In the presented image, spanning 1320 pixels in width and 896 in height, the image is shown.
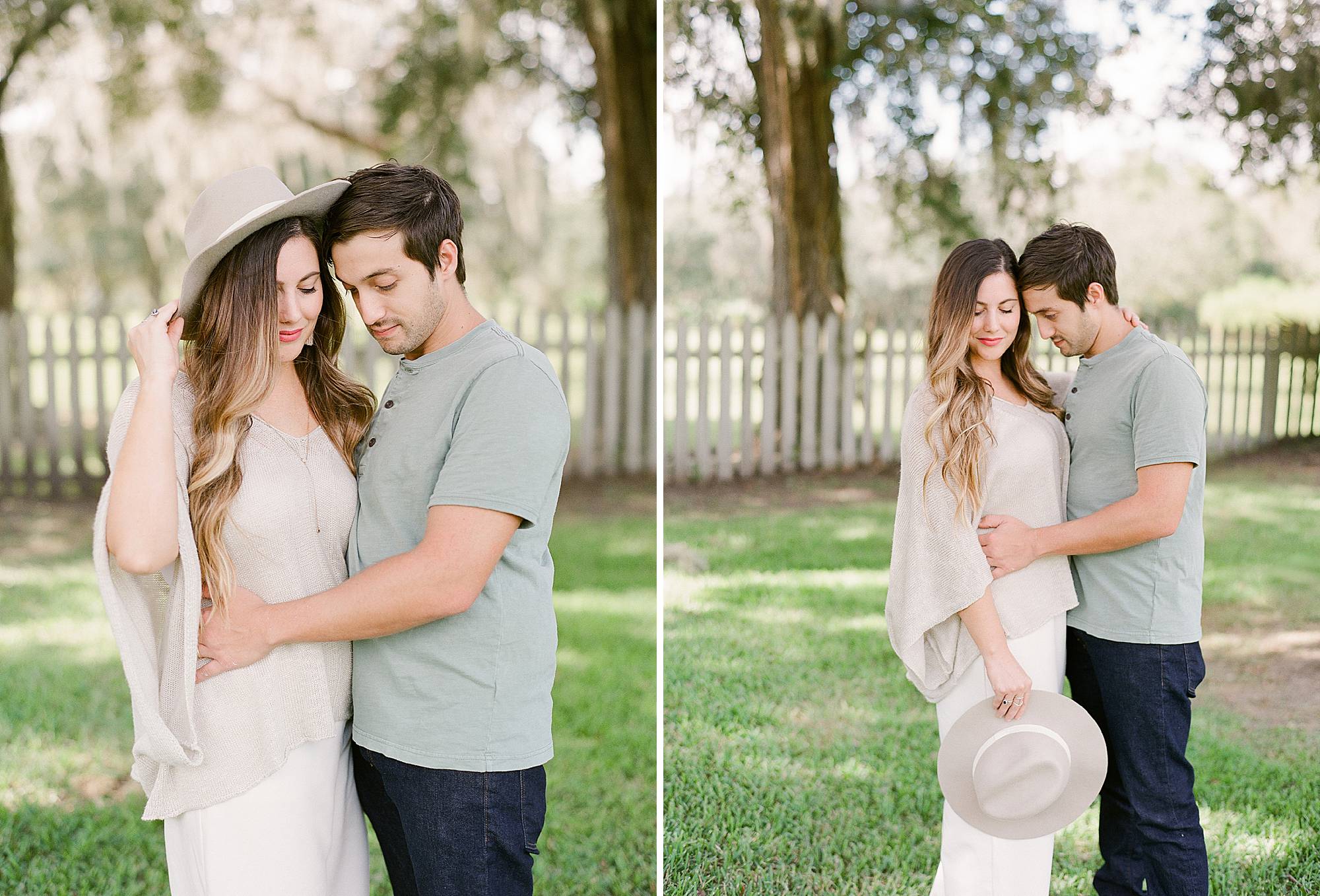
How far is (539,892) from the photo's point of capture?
130 inches

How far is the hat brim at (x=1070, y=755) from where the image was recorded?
7.66ft

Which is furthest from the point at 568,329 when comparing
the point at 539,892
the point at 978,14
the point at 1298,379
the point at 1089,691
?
the point at 1089,691

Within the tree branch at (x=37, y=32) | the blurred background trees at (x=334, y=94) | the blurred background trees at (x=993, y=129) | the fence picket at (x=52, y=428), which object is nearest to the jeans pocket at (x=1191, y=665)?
the blurred background trees at (x=993, y=129)

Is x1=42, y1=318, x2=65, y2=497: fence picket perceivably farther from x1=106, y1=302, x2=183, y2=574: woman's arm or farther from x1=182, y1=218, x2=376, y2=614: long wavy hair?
x1=106, y1=302, x2=183, y2=574: woman's arm

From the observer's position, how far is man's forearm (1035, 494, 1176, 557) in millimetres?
2270

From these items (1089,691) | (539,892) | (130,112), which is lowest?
(539,892)

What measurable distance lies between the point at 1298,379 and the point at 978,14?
4.00 metres

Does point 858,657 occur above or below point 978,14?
below

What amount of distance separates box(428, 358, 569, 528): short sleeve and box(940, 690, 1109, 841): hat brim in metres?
1.20

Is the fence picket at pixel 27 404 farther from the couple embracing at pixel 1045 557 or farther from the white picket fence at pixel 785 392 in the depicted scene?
the couple embracing at pixel 1045 557

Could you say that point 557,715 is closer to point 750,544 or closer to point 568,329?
point 750,544

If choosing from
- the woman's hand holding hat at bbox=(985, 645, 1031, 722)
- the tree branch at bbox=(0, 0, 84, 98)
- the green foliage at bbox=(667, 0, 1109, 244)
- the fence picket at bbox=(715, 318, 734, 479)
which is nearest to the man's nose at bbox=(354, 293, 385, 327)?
the woman's hand holding hat at bbox=(985, 645, 1031, 722)

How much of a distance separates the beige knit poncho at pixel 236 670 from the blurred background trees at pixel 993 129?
769 centimetres

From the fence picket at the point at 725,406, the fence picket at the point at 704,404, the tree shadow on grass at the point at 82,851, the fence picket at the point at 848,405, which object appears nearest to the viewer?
the tree shadow on grass at the point at 82,851
